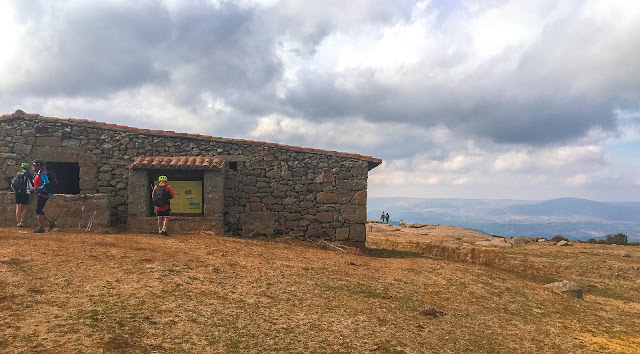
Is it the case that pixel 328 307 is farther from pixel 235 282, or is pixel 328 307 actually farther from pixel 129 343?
pixel 129 343

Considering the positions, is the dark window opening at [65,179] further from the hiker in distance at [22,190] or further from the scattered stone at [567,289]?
the scattered stone at [567,289]

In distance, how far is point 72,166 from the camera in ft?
53.7

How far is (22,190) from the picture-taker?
1124cm

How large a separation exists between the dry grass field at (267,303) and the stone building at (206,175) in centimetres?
214

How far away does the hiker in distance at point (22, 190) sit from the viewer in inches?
440

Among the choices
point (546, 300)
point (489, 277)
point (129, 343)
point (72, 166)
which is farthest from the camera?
point (72, 166)

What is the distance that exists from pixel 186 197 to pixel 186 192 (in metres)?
0.19

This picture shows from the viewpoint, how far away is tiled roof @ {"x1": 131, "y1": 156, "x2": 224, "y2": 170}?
12844 millimetres

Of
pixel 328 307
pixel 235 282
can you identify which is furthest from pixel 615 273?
pixel 235 282

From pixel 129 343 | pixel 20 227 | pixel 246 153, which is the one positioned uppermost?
pixel 246 153

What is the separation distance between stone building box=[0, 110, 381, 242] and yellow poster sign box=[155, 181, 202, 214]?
0.04 m

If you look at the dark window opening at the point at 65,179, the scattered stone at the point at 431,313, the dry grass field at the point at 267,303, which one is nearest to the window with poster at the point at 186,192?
the dry grass field at the point at 267,303

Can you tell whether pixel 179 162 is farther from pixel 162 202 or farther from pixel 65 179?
pixel 65 179

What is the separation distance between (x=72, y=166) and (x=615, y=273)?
22215 millimetres
